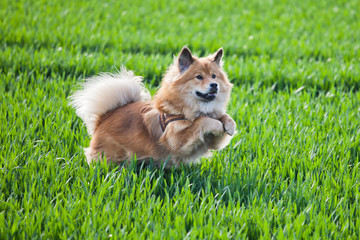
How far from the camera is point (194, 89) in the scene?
3244 millimetres

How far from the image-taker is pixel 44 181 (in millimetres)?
3104

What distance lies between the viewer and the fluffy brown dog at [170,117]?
3.22 m

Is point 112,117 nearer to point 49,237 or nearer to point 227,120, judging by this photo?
point 227,120

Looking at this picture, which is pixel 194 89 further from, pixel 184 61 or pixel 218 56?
pixel 218 56

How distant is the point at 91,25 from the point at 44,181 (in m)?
5.88

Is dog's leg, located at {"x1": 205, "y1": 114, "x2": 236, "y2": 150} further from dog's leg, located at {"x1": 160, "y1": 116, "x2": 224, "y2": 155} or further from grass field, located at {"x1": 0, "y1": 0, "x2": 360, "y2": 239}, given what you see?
grass field, located at {"x1": 0, "y1": 0, "x2": 360, "y2": 239}

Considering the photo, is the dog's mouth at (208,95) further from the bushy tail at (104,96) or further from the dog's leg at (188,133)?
the bushy tail at (104,96)

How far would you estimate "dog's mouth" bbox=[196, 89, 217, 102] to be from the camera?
320cm

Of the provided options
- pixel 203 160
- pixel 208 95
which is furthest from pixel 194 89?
pixel 203 160

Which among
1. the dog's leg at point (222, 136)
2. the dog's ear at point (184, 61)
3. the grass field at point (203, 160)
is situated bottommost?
the grass field at point (203, 160)

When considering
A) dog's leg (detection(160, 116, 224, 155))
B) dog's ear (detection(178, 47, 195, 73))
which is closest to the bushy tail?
dog's ear (detection(178, 47, 195, 73))

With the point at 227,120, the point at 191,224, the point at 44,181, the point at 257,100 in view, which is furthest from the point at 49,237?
the point at 257,100

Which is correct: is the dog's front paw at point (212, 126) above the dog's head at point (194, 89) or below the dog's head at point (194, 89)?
below

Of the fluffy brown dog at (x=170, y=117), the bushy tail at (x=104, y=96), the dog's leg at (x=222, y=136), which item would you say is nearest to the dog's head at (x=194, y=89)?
the fluffy brown dog at (x=170, y=117)
